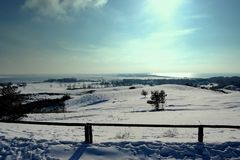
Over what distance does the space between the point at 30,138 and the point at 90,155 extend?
10.1 feet

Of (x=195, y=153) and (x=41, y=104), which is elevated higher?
(x=195, y=153)

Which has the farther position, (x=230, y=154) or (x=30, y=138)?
(x=30, y=138)

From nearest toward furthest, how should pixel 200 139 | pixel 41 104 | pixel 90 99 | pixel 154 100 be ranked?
pixel 200 139
pixel 154 100
pixel 41 104
pixel 90 99

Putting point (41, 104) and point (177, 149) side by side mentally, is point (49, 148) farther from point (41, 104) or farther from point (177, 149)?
point (41, 104)

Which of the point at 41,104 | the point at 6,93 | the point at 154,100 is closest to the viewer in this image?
the point at 6,93

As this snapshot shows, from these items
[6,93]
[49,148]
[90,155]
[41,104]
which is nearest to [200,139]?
[90,155]

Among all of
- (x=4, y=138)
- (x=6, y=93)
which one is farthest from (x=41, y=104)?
(x=4, y=138)

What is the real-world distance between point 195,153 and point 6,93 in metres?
30.9

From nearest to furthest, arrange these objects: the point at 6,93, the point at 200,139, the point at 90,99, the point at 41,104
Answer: the point at 200,139 → the point at 6,93 → the point at 41,104 → the point at 90,99

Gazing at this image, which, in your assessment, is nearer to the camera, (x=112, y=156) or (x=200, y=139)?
(x=112, y=156)

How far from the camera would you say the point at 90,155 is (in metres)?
10.2

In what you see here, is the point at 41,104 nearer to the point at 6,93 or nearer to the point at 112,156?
the point at 6,93

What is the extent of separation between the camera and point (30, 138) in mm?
11469

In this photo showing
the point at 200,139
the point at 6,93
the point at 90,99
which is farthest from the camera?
the point at 90,99
